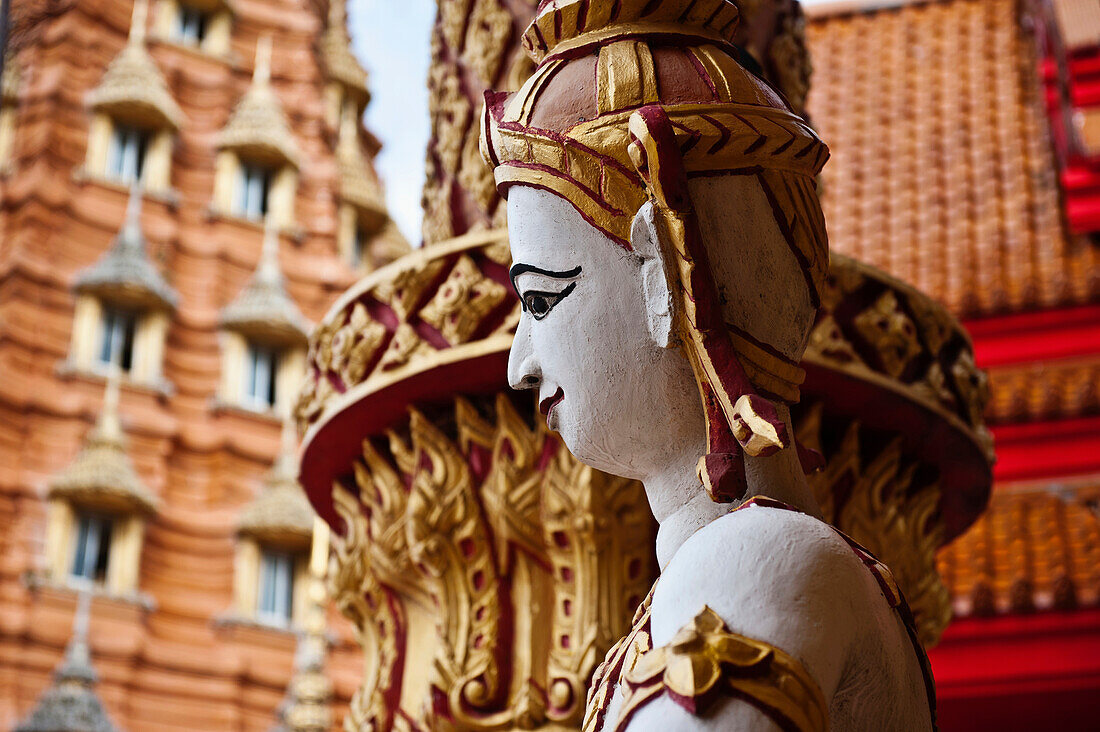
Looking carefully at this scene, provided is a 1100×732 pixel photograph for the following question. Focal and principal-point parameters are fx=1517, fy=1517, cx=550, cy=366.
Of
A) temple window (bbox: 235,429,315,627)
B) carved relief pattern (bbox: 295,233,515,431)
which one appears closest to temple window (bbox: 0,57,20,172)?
temple window (bbox: 235,429,315,627)

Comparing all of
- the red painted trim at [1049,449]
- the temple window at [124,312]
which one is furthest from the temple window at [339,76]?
the red painted trim at [1049,449]

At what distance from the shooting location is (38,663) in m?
12.0

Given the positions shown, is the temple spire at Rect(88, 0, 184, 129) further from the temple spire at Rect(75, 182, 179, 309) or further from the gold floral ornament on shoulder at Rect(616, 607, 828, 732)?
the gold floral ornament on shoulder at Rect(616, 607, 828, 732)

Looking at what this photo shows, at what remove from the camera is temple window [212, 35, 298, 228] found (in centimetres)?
1514

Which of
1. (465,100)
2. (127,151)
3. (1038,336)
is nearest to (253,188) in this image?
(127,151)

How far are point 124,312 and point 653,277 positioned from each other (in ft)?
43.0

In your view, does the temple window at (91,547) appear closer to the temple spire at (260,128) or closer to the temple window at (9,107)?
the temple window at (9,107)

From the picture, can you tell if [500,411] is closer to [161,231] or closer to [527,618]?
[527,618]

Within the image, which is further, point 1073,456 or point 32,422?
point 32,422

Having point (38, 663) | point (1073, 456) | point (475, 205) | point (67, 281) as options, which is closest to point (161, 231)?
point (67, 281)

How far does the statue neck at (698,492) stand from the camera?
158 cm

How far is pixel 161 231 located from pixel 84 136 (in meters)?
1.31

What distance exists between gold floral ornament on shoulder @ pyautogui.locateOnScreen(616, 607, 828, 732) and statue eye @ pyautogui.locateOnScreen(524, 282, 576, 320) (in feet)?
1.41

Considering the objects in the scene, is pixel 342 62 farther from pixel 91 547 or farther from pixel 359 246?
pixel 91 547
